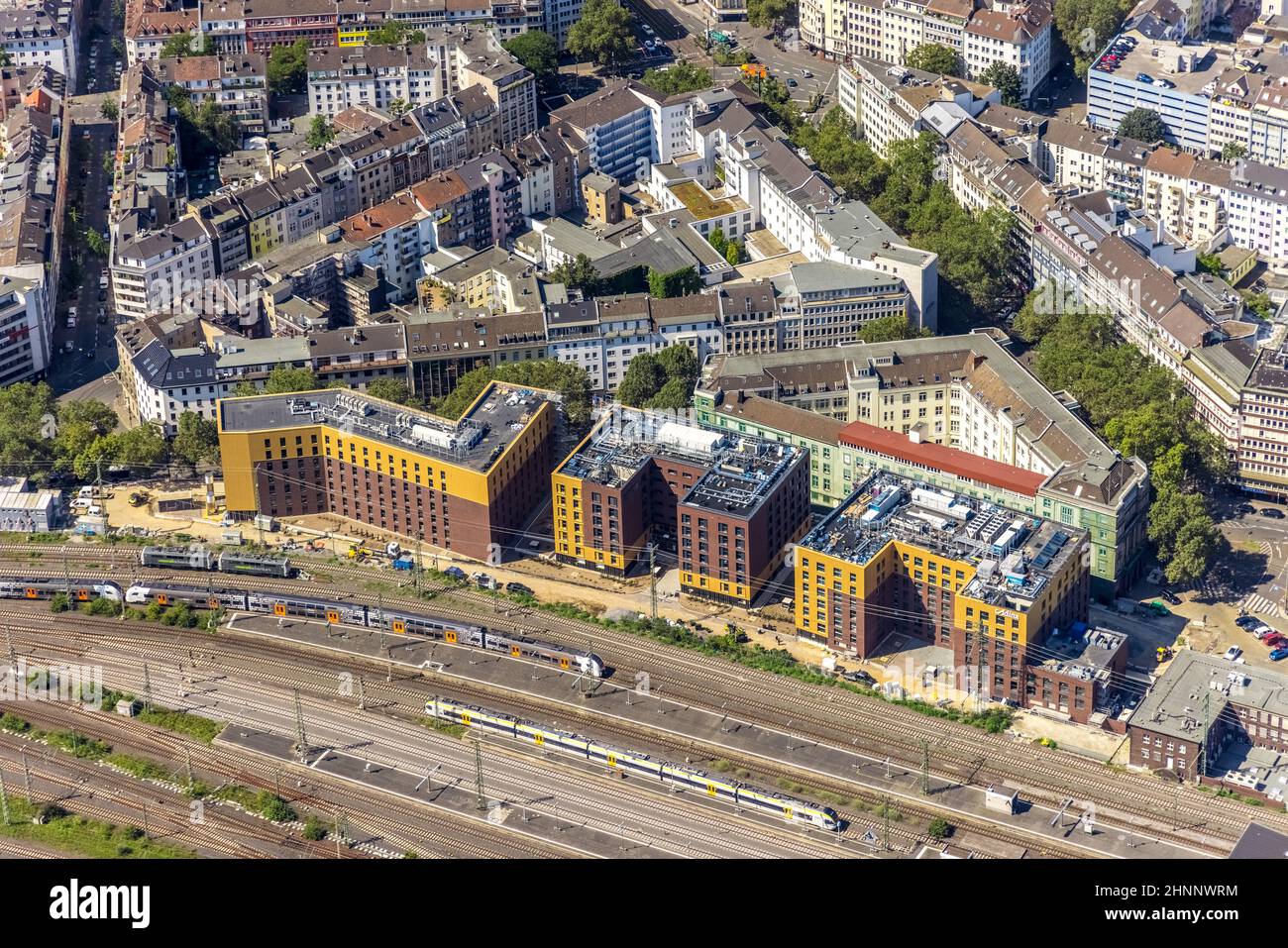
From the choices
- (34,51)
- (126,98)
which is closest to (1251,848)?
(126,98)

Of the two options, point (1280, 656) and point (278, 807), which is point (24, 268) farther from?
point (1280, 656)

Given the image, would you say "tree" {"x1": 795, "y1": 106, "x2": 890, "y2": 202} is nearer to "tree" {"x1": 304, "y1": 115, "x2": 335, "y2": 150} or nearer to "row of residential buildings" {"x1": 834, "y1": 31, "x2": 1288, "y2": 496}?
"row of residential buildings" {"x1": 834, "y1": 31, "x2": 1288, "y2": 496}

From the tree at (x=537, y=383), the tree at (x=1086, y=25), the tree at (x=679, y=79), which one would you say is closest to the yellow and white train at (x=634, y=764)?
the tree at (x=537, y=383)

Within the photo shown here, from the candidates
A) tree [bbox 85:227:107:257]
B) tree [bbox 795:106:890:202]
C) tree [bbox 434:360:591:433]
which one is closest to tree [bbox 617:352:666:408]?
tree [bbox 434:360:591:433]

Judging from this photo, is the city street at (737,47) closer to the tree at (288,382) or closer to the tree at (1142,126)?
the tree at (1142,126)

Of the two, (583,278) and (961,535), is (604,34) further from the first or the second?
(961,535)

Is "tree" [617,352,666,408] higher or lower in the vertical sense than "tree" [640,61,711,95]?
lower
